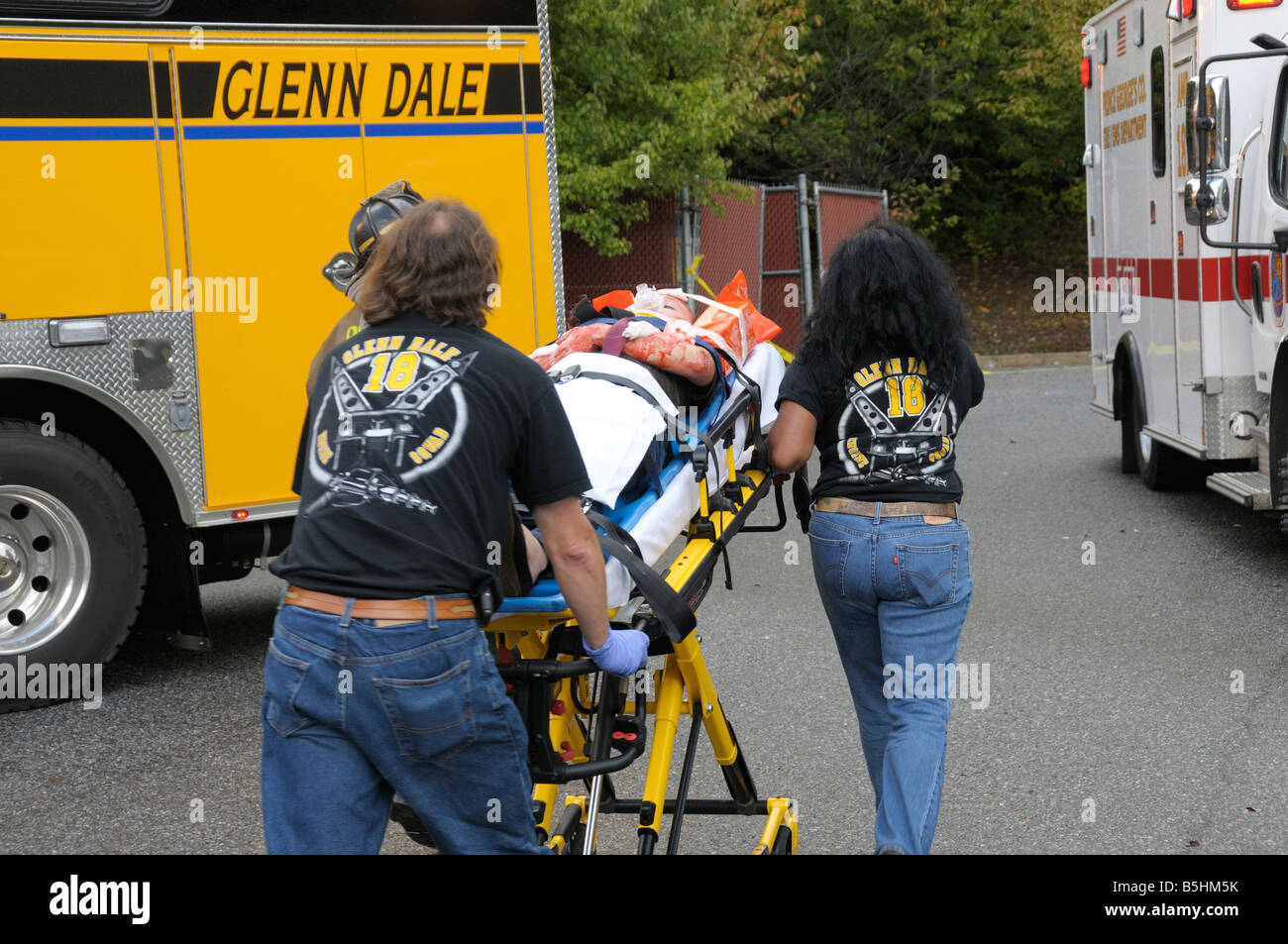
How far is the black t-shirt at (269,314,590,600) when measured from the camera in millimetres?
2969

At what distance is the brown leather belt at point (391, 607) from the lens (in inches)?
116

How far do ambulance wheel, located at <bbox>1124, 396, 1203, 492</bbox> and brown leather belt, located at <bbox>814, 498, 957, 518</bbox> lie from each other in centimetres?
743

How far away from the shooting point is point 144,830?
5180 mm

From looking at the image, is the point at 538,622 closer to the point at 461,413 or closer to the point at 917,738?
the point at 461,413

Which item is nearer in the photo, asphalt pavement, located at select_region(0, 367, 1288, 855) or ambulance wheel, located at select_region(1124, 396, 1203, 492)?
asphalt pavement, located at select_region(0, 367, 1288, 855)

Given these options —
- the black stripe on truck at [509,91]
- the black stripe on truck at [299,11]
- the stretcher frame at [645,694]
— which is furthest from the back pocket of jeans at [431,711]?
the black stripe on truck at [509,91]

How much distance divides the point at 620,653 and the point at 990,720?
3210 mm

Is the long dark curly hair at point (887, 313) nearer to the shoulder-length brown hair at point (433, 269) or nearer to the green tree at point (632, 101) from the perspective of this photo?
the shoulder-length brown hair at point (433, 269)

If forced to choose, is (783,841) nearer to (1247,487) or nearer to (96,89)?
(96,89)

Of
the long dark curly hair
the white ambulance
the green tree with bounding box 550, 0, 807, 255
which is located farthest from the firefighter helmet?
the green tree with bounding box 550, 0, 807, 255

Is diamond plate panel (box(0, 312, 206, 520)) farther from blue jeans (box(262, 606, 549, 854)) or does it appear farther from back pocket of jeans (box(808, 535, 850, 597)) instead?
blue jeans (box(262, 606, 549, 854))

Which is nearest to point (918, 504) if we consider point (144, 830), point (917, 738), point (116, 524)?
point (917, 738)

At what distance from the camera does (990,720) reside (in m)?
6.10

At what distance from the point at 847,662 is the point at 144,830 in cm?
256
